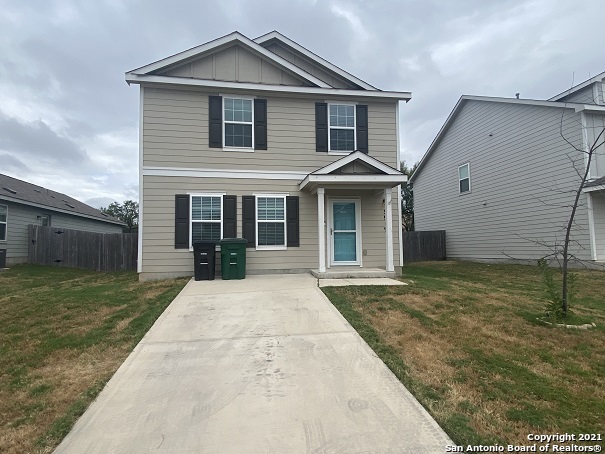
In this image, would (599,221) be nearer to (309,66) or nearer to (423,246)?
(423,246)

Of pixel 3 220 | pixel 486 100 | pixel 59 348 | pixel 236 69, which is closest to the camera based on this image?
pixel 59 348

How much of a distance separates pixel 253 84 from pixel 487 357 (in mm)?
8807

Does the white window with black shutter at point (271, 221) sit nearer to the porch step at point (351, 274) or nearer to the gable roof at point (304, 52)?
the porch step at point (351, 274)

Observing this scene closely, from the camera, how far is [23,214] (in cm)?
1684

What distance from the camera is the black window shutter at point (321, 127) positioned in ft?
34.8

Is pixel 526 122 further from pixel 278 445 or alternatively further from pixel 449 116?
pixel 278 445

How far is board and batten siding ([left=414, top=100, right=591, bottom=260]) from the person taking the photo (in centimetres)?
1223

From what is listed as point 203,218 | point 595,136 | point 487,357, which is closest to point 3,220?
point 203,218

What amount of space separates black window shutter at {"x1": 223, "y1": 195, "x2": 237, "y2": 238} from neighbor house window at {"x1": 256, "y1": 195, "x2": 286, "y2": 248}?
62 centimetres

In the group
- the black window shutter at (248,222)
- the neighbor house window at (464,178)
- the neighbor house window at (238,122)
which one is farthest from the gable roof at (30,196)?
the neighbor house window at (464,178)

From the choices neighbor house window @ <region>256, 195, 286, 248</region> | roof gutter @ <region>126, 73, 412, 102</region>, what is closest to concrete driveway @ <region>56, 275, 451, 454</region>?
neighbor house window @ <region>256, 195, 286, 248</region>

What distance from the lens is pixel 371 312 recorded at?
5844 mm

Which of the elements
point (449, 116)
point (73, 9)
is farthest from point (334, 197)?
point (449, 116)

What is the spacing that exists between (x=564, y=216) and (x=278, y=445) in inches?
524
